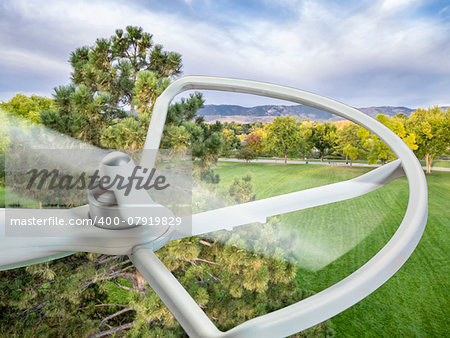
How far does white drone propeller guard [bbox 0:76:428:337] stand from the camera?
11 centimetres

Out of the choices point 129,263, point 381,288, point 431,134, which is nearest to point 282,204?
point 129,263

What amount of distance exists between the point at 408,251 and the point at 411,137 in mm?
1869

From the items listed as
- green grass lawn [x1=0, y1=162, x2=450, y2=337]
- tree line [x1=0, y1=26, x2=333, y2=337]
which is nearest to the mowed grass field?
green grass lawn [x1=0, y1=162, x2=450, y2=337]

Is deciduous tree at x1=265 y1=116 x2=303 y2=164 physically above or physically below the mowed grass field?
above

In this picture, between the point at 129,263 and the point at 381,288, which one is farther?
the point at 381,288

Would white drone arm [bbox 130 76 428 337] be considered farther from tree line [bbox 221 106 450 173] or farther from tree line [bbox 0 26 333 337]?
tree line [bbox 221 106 450 173]

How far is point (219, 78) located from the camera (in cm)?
29

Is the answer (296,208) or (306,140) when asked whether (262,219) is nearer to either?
(296,208)

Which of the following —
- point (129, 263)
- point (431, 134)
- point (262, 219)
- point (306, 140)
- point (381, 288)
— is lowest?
point (381, 288)

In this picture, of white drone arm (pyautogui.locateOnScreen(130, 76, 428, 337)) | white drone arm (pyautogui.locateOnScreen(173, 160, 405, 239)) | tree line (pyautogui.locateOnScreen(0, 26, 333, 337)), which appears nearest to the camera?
white drone arm (pyautogui.locateOnScreen(130, 76, 428, 337))

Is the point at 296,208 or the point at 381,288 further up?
the point at 296,208

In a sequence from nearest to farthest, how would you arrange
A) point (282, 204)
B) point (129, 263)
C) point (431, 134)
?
point (282, 204) < point (129, 263) < point (431, 134)

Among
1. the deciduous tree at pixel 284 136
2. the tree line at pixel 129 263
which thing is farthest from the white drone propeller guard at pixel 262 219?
the deciduous tree at pixel 284 136

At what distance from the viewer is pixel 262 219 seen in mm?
251
